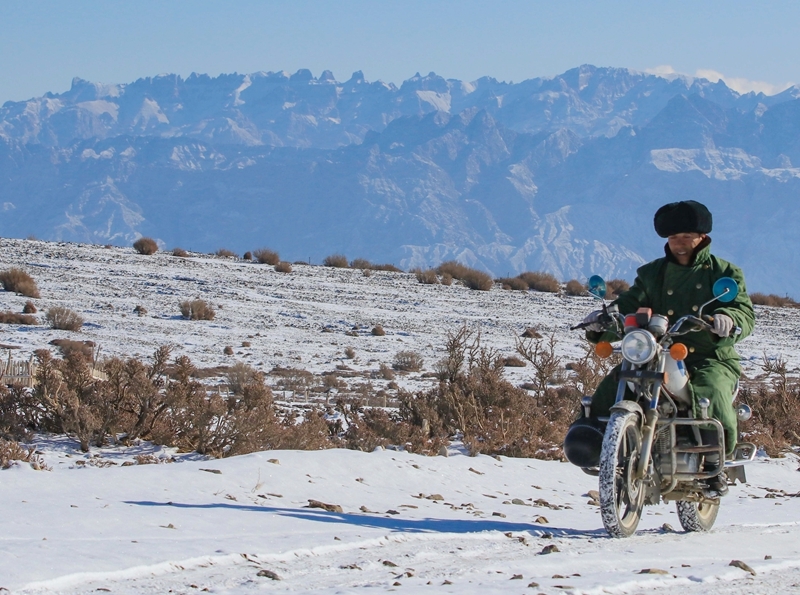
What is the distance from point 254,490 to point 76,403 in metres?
2.68

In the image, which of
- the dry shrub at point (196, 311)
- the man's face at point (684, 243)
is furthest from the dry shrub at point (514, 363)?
the man's face at point (684, 243)

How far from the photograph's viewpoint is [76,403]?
8.68m

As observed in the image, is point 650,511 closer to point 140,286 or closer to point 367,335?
point 367,335

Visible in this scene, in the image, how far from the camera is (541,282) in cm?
3519

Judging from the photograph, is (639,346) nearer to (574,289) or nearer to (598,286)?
(598,286)

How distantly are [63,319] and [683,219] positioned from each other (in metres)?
15.9

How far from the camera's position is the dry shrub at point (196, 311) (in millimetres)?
22531

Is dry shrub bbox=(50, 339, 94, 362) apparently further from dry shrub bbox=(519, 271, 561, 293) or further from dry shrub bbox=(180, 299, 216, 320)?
dry shrub bbox=(519, 271, 561, 293)

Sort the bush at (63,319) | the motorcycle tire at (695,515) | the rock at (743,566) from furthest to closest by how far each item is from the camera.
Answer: the bush at (63,319), the motorcycle tire at (695,515), the rock at (743,566)

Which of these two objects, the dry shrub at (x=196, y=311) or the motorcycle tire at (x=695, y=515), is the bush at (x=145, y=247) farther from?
the motorcycle tire at (x=695, y=515)

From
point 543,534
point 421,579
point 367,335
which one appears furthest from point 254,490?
point 367,335

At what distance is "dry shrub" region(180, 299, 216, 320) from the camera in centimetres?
2253

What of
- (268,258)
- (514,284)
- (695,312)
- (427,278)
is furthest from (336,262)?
(695,312)

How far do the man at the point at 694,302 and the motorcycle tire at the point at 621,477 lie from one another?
1.17 feet
